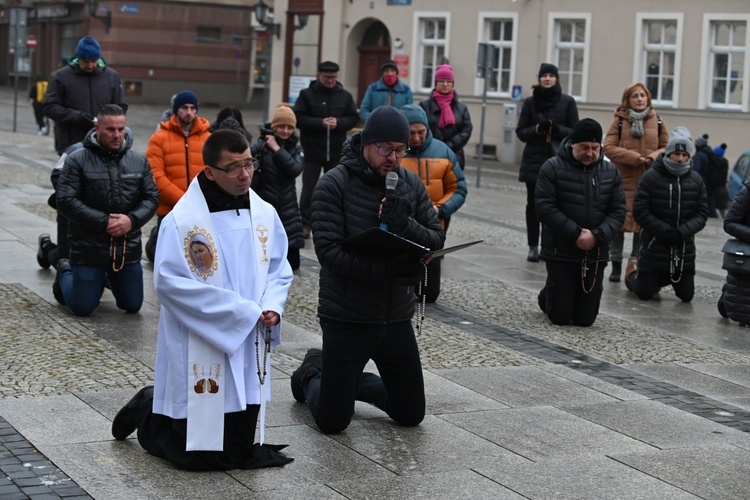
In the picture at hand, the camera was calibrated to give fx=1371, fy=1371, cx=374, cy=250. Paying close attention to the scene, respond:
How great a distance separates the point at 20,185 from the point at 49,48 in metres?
41.0

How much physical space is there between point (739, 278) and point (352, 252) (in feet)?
18.5

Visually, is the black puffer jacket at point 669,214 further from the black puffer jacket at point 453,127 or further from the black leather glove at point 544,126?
the black puffer jacket at point 453,127

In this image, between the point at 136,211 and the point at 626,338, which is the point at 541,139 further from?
the point at 136,211

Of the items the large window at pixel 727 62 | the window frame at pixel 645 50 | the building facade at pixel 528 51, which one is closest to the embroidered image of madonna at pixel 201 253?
the building facade at pixel 528 51

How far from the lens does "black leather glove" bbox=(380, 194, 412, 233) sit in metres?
7.02

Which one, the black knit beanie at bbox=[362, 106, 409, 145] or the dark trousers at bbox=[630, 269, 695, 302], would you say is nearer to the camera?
the black knit beanie at bbox=[362, 106, 409, 145]

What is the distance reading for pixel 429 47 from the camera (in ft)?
120

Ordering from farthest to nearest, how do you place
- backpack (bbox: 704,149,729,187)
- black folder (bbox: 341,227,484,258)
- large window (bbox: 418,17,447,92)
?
1. large window (bbox: 418,17,447,92)
2. backpack (bbox: 704,149,729,187)
3. black folder (bbox: 341,227,484,258)

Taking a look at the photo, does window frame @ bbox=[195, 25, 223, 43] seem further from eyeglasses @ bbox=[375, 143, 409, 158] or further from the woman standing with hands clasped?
eyeglasses @ bbox=[375, 143, 409, 158]

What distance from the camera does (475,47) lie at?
115ft

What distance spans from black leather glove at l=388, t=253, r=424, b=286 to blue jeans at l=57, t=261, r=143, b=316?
386 cm

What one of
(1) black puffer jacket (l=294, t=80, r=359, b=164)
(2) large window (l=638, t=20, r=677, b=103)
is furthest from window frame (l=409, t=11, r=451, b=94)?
(1) black puffer jacket (l=294, t=80, r=359, b=164)

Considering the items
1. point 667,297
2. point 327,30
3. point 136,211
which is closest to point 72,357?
point 136,211

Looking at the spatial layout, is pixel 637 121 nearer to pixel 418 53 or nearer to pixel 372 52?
pixel 418 53
